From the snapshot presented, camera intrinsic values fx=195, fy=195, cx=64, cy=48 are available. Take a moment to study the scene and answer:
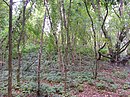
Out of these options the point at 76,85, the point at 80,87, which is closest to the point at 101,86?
the point at 80,87

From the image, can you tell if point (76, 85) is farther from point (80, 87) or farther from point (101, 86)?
point (101, 86)

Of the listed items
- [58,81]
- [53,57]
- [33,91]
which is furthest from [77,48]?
[33,91]

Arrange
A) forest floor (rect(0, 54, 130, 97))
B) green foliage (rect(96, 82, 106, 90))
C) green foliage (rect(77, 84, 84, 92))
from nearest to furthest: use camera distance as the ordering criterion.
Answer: forest floor (rect(0, 54, 130, 97)) < green foliage (rect(77, 84, 84, 92)) < green foliage (rect(96, 82, 106, 90))

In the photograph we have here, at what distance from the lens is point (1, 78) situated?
10953 millimetres

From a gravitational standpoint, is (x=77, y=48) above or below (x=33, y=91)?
above

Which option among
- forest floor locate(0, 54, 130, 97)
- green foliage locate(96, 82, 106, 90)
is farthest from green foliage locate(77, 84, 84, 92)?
green foliage locate(96, 82, 106, 90)

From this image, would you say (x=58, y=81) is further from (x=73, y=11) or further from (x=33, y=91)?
(x=73, y=11)

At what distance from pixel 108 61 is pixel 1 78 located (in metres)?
9.78

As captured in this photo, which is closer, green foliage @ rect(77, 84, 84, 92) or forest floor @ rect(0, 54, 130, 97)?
forest floor @ rect(0, 54, 130, 97)

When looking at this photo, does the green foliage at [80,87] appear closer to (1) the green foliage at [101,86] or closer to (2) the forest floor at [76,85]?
(2) the forest floor at [76,85]

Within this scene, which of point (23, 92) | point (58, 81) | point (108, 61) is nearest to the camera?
point (23, 92)

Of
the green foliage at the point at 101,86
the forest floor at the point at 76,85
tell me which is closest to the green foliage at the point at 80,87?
the forest floor at the point at 76,85

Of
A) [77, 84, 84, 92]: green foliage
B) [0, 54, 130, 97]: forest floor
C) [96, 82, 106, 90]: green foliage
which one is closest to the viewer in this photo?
[0, 54, 130, 97]: forest floor

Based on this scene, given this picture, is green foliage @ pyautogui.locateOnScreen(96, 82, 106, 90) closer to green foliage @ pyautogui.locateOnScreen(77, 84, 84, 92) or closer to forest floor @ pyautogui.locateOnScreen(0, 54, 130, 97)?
forest floor @ pyautogui.locateOnScreen(0, 54, 130, 97)
